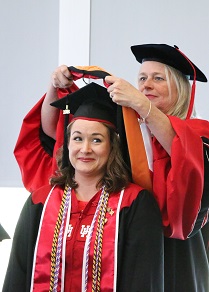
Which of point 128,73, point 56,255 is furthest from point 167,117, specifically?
point 128,73

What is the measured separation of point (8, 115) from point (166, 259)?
5.61ft

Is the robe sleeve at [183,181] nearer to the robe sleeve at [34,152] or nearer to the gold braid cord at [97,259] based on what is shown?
the gold braid cord at [97,259]

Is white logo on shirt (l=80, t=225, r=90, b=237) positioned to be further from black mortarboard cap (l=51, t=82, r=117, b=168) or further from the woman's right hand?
the woman's right hand

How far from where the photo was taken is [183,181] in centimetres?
197

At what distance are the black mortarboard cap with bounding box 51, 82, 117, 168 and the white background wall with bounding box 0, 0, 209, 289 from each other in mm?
1222

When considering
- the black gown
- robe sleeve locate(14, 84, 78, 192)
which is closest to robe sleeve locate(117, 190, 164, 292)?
the black gown

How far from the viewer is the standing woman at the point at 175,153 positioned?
6.46 ft

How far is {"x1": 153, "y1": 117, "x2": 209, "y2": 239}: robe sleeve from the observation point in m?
1.96

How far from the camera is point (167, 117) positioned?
2.02 m

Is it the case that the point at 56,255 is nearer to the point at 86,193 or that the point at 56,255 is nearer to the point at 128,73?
the point at 86,193

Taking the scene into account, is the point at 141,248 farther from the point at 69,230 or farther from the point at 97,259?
the point at 69,230

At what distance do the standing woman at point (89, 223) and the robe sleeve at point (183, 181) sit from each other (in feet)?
0.21

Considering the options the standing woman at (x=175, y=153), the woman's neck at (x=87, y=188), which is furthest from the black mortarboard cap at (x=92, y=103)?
the woman's neck at (x=87, y=188)

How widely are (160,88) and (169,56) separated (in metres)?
0.14
